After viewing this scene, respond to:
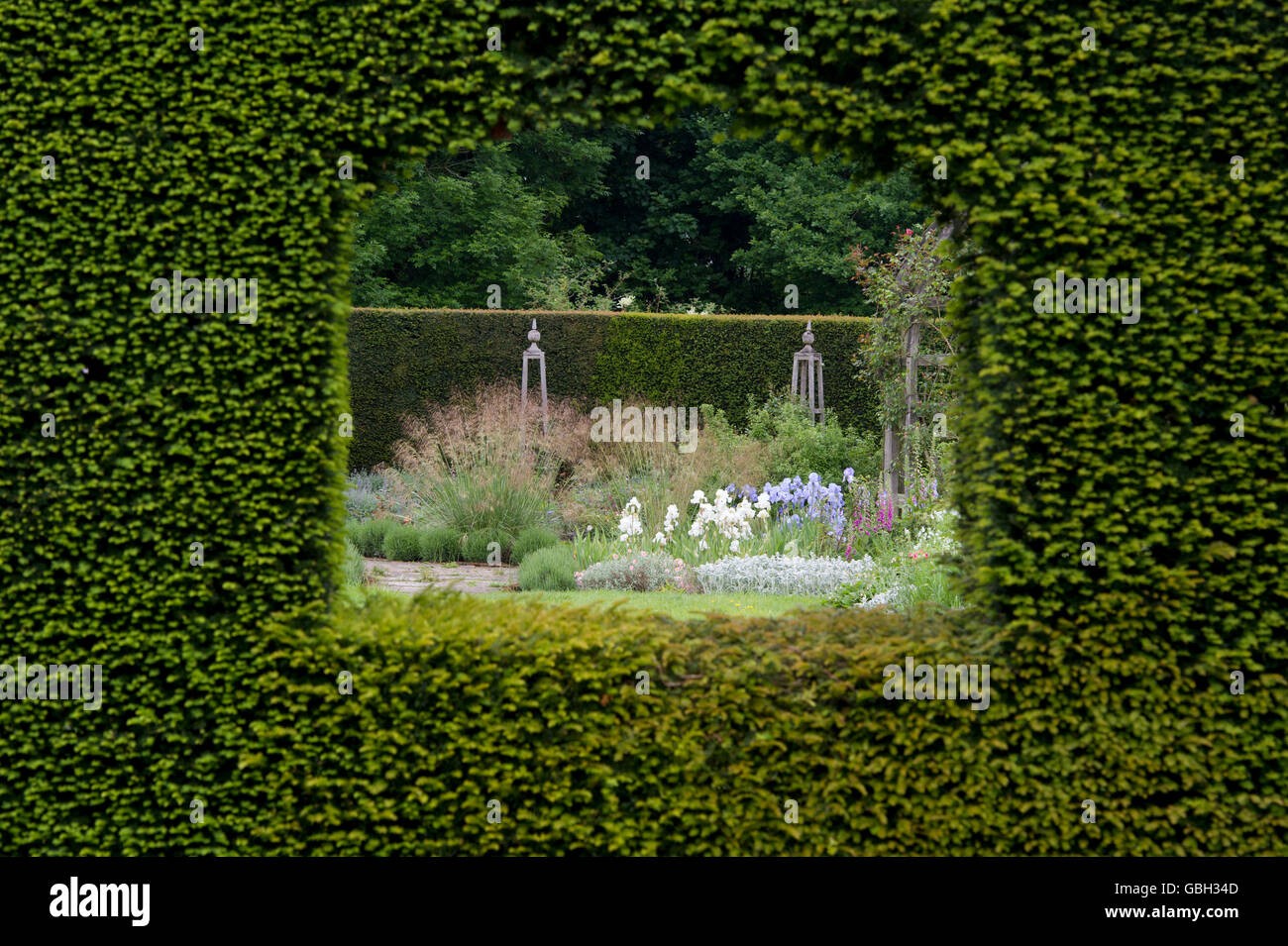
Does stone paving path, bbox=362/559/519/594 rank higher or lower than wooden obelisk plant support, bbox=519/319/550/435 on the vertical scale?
lower

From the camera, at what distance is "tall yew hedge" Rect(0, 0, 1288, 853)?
353 centimetres

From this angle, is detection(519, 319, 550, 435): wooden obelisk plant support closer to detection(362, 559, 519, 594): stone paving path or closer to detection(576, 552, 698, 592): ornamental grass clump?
detection(362, 559, 519, 594): stone paving path

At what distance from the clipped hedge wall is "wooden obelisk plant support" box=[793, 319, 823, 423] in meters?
0.42

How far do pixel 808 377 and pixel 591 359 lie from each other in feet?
11.2

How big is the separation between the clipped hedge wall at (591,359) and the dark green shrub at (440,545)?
4.81 meters

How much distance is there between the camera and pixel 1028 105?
3.52 meters

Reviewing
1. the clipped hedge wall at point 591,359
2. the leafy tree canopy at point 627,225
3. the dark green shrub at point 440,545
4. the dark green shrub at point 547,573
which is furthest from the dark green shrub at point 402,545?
the leafy tree canopy at point 627,225

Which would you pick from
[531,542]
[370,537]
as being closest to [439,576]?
[531,542]

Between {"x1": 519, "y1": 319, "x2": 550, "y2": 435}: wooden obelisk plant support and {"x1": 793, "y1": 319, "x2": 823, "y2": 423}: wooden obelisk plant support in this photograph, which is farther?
{"x1": 793, "y1": 319, "x2": 823, "y2": 423}: wooden obelisk plant support

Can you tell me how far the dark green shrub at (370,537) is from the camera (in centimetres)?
975

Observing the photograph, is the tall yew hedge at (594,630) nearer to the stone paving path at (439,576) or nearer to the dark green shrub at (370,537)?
the stone paving path at (439,576)

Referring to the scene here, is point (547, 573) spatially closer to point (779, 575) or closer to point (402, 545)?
Answer: point (779, 575)

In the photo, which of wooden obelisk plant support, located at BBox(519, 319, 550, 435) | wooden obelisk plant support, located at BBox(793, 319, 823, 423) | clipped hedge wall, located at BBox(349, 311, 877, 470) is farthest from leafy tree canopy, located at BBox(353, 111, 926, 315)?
wooden obelisk plant support, located at BBox(793, 319, 823, 423)
